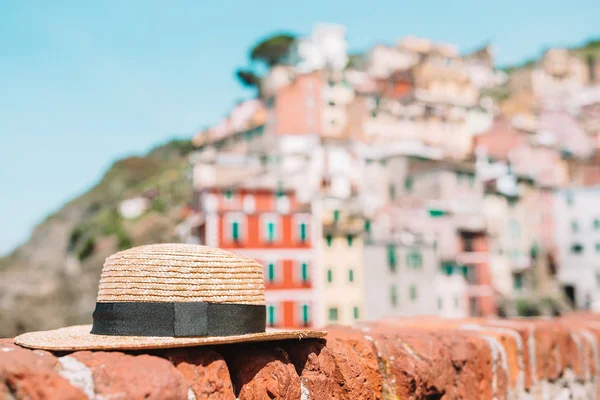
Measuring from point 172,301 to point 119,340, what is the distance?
24cm

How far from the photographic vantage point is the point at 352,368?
295 centimetres

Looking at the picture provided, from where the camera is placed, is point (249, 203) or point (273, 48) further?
point (273, 48)

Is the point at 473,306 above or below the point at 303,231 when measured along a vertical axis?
below

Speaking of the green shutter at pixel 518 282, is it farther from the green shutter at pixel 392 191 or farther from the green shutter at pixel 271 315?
the green shutter at pixel 271 315

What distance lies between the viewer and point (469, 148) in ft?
199

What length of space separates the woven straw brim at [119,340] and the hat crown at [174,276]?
176 mm

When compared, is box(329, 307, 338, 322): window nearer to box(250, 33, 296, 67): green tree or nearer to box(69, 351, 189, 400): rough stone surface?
box(69, 351, 189, 400): rough stone surface

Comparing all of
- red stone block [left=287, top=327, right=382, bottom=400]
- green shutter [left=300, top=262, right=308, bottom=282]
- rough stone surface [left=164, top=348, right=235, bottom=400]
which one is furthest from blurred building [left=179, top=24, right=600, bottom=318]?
rough stone surface [left=164, top=348, right=235, bottom=400]

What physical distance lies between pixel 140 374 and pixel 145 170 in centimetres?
7826

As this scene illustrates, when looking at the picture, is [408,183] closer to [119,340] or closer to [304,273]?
[304,273]

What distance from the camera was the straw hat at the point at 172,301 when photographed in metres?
2.48

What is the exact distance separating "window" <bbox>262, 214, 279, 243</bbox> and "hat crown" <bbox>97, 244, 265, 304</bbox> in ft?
104

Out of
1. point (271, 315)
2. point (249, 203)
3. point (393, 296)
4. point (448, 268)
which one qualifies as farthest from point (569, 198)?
point (271, 315)

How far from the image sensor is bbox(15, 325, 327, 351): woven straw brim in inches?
88.5
